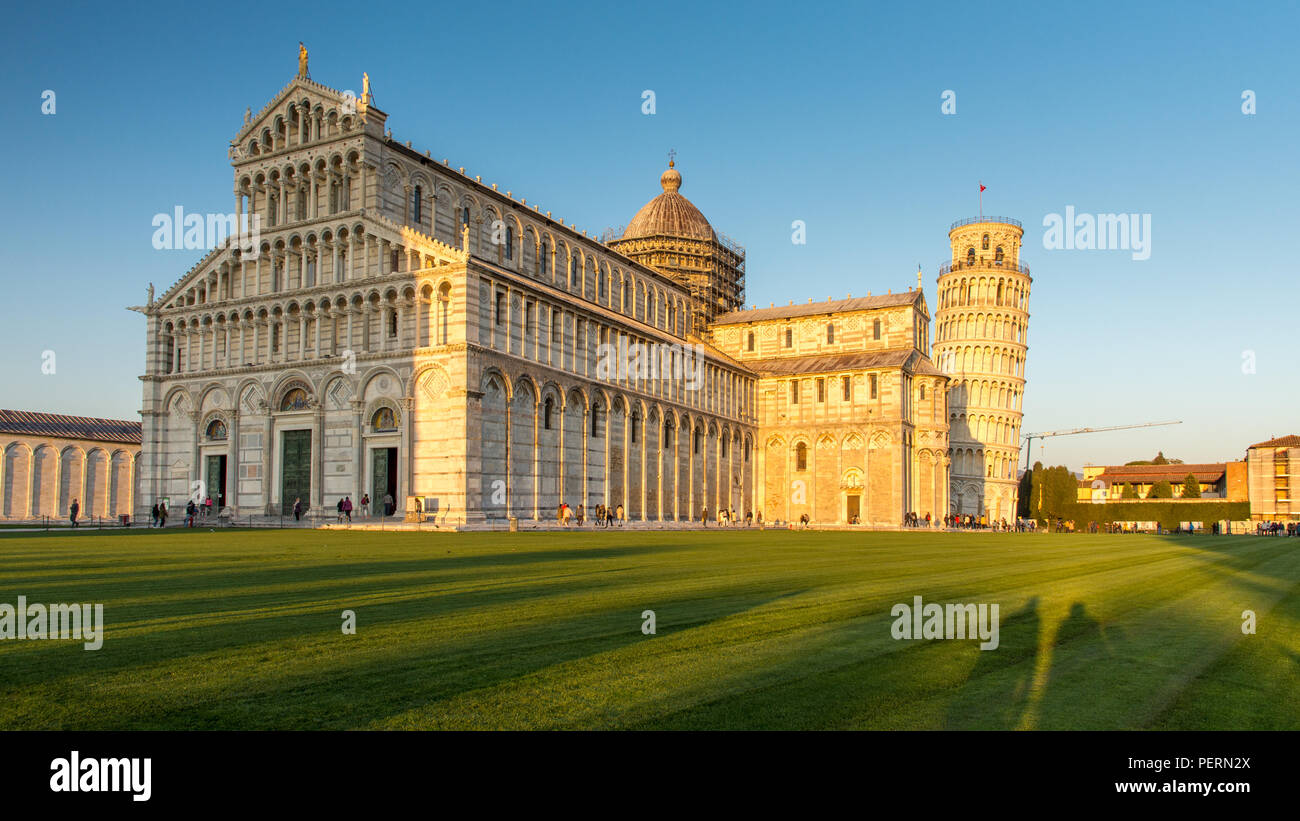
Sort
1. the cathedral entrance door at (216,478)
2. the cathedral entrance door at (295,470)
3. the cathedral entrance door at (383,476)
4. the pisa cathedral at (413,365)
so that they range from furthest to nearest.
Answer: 1. the cathedral entrance door at (216,478)
2. the cathedral entrance door at (295,470)
3. the cathedral entrance door at (383,476)
4. the pisa cathedral at (413,365)

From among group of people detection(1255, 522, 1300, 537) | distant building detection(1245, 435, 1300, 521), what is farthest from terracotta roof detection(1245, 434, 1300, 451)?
group of people detection(1255, 522, 1300, 537)

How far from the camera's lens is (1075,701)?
6.13 metres

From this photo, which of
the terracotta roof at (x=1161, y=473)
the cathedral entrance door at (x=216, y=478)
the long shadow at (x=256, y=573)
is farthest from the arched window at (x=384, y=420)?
the terracotta roof at (x=1161, y=473)

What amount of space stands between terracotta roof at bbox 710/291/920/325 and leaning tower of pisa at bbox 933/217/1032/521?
21.1 m

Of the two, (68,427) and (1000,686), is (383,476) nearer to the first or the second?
(68,427)

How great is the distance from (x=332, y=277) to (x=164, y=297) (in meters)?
12.3

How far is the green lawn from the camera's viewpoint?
5691 millimetres

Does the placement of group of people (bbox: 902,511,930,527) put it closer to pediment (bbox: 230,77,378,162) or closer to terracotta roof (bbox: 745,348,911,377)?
terracotta roof (bbox: 745,348,911,377)

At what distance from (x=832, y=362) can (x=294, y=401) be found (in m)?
→ 42.2

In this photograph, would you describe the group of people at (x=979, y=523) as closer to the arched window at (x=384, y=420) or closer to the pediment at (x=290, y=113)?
the arched window at (x=384, y=420)

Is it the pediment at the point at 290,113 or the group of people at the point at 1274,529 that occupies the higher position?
the pediment at the point at 290,113

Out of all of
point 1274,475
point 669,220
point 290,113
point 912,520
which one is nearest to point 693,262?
point 669,220

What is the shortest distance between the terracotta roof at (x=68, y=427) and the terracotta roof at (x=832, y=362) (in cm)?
4848

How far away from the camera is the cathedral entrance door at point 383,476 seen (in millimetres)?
43219
